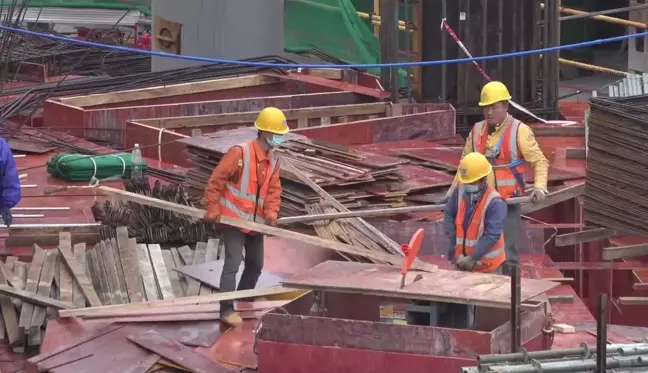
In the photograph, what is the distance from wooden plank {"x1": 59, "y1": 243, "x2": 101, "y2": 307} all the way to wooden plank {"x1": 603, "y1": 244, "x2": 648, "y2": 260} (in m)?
5.73

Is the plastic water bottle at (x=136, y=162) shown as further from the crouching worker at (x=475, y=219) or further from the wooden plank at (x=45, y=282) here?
the crouching worker at (x=475, y=219)

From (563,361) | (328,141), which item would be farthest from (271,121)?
(328,141)

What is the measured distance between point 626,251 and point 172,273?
5045 millimetres

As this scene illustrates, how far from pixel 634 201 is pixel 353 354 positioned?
19.7 ft

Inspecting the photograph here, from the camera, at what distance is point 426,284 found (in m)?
10.3

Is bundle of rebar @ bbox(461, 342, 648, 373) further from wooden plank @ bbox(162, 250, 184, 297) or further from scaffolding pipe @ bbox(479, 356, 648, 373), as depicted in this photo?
wooden plank @ bbox(162, 250, 184, 297)

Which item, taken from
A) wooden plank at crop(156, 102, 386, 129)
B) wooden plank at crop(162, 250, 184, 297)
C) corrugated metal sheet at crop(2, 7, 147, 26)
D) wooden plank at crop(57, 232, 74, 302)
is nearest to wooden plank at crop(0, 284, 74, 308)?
wooden plank at crop(57, 232, 74, 302)

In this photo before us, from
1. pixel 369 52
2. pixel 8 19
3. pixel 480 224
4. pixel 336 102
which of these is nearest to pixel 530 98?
pixel 336 102

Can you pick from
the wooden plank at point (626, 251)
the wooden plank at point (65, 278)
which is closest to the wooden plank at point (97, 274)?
the wooden plank at point (65, 278)

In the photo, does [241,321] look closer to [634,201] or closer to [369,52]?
[634,201]

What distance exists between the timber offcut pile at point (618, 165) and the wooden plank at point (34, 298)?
21.2ft

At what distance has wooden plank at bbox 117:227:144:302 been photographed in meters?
12.5

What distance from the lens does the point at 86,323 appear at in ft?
38.5

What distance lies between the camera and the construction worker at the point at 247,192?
11.6m
